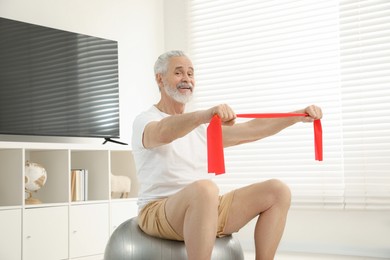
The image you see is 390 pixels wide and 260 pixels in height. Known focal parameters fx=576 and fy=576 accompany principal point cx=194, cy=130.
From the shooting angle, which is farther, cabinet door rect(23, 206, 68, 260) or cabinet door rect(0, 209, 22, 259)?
cabinet door rect(23, 206, 68, 260)

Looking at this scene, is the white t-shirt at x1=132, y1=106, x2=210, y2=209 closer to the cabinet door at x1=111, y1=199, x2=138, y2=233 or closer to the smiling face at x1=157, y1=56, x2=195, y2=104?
the smiling face at x1=157, y1=56, x2=195, y2=104

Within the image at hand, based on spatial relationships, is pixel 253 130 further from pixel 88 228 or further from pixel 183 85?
pixel 88 228

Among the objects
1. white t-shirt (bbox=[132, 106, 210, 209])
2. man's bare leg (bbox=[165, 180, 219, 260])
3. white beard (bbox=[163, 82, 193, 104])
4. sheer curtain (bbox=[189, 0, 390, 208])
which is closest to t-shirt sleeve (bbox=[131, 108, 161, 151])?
white t-shirt (bbox=[132, 106, 210, 209])

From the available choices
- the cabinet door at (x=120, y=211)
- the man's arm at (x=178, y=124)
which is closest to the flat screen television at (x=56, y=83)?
the cabinet door at (x=120, y=211)

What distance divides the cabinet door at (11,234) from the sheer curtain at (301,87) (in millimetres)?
1892

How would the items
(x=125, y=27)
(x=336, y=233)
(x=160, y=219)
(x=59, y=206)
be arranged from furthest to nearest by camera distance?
(x=125, y=27) → (x=336, y=233) → (x=59, y=206) → (x=160, y=219)

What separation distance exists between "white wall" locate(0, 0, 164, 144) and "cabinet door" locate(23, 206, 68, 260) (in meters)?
0.63

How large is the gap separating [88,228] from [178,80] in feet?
5.83

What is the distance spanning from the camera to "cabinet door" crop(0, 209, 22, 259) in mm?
3459

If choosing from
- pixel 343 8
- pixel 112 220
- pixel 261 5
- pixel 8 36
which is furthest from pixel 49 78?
pixel 343 8

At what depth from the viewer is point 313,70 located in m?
4.43

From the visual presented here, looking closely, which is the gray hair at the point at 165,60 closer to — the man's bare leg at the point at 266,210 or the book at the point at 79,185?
the man's bare leg at the point at 266,210

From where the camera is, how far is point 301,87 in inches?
177

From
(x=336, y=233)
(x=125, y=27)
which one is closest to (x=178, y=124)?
(x=336, y=233)
